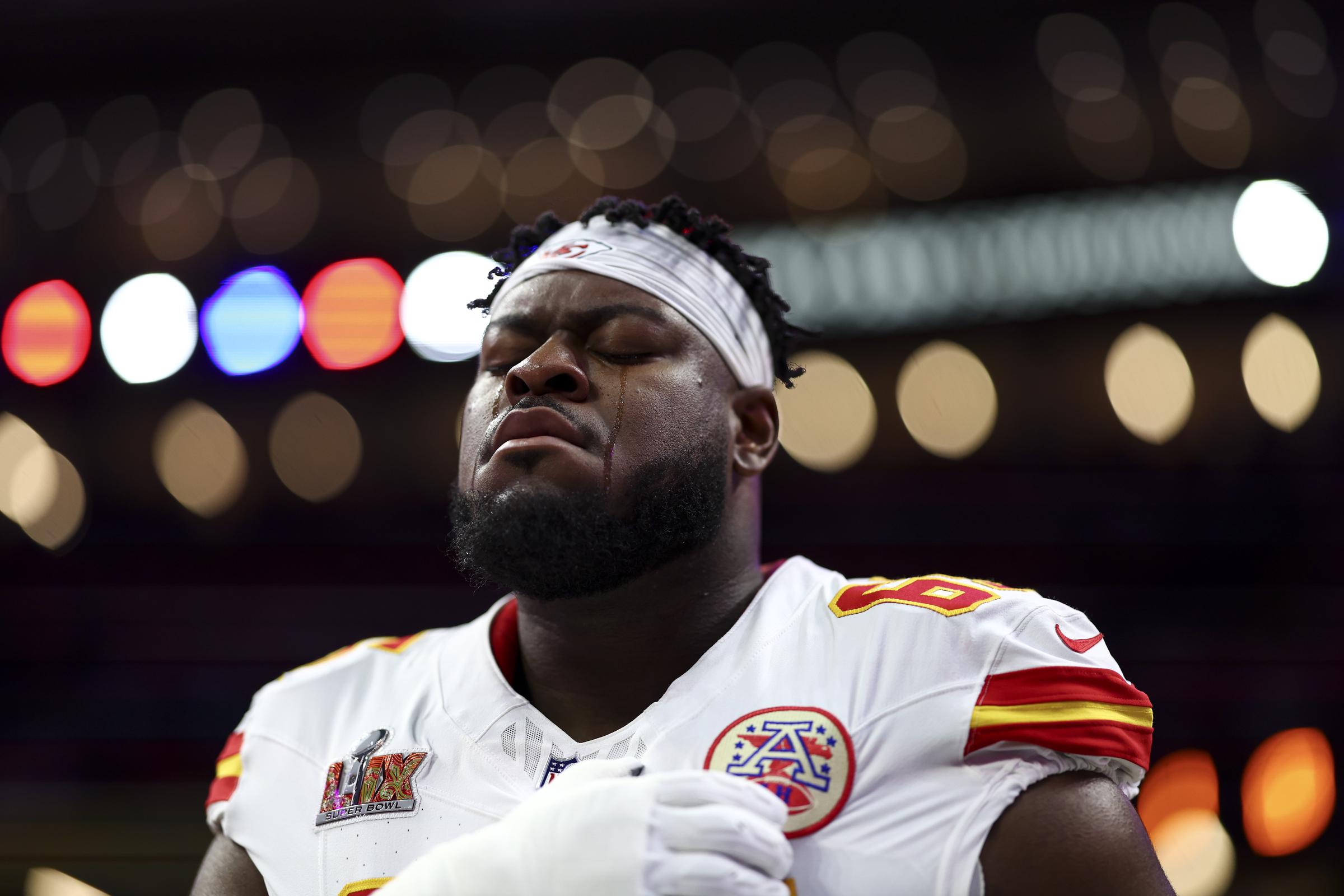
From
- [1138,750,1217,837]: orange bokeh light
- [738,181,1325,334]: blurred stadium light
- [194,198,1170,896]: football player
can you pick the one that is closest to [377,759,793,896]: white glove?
[194,198,1170,896]: football player

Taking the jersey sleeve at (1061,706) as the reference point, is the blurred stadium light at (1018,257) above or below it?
above

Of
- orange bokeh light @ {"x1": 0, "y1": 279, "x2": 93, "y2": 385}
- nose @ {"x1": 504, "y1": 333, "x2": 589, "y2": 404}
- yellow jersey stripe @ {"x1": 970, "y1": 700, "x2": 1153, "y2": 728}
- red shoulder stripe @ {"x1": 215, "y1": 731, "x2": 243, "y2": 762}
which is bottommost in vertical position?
red shoulder stripe @ {"x1": 215, "y1": 731, "x2": 243, "y2": 762}

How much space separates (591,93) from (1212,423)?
470 centimetres

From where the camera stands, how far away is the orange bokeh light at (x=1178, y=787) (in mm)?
4230

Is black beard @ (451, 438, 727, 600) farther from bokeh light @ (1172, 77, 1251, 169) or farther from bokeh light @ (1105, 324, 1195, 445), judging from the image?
bokeh light @ (1172, 77, 1251, 169)

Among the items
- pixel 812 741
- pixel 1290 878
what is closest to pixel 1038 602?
pixel 812 741

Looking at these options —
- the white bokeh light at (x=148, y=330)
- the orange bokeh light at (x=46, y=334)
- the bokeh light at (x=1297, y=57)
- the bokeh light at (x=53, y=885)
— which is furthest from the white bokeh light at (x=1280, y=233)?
the orange bokeh light at (x=46, y=334)

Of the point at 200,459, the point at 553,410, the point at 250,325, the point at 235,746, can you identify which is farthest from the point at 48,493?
the point at 553,410

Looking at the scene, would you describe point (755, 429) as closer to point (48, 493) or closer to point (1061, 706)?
point (1061, 706)

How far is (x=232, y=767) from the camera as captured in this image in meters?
1.70

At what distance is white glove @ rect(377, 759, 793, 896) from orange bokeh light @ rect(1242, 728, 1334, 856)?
12.3 ft

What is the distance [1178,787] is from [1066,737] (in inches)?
139

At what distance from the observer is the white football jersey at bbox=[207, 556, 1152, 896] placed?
1306mm

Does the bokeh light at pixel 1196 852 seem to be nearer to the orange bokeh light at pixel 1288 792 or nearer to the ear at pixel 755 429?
the orange bokeh light at pixel 1288 792
